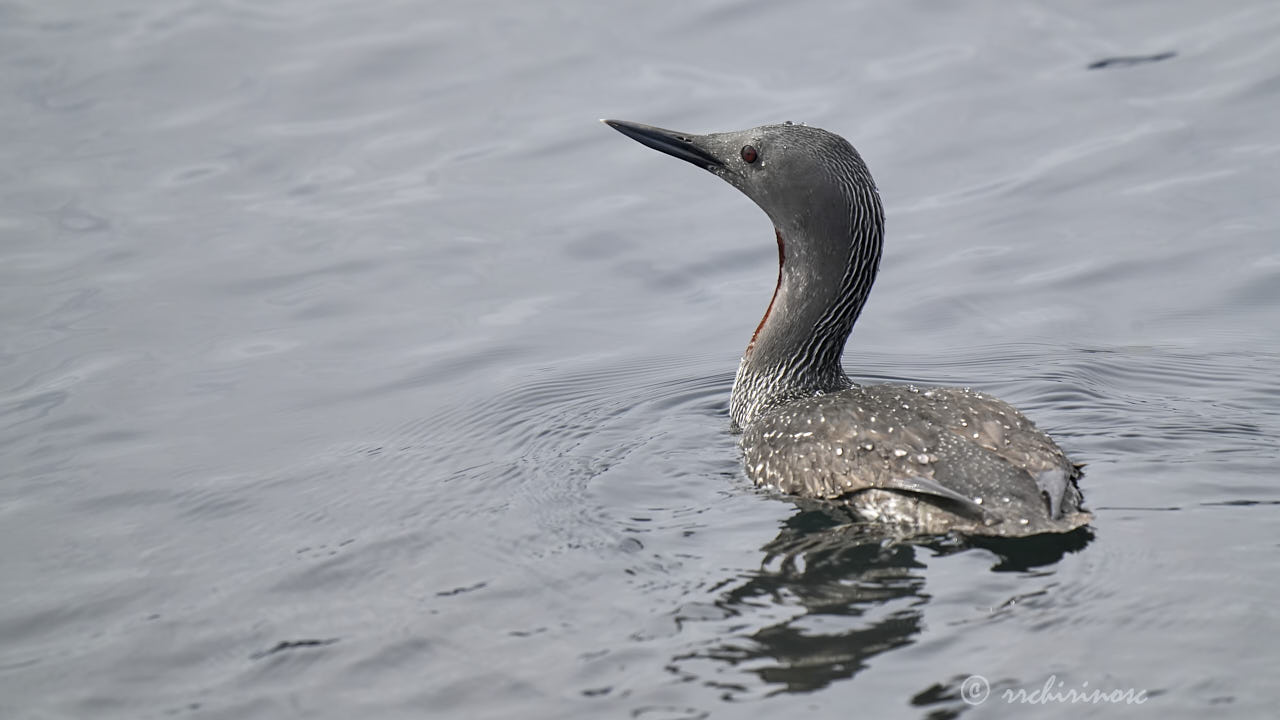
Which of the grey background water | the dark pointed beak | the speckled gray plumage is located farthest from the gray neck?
the dark pointed beak

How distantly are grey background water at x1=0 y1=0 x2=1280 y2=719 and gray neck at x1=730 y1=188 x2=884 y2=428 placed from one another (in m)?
0.31

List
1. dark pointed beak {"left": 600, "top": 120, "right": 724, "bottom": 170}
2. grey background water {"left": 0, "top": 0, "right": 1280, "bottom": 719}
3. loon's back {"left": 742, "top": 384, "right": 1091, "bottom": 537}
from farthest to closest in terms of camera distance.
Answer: dark pointed beak {"left": 600, "top": 120, "right": 724, "bottom": 170}
loon's back {"left": 742, "top": 384, "right": 1091, "bottom": 537}
grey background water {"left": 0, "top": 0, "right": 1280, "bottom": 719}

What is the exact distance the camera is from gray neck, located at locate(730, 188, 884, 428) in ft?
20.9

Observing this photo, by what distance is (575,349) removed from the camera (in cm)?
767

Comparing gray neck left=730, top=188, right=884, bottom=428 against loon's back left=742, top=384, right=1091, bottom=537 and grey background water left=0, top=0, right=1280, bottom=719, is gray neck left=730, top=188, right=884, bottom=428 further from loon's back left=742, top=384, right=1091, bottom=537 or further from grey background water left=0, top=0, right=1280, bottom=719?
loon's back left=742, top=384, right=1091, bottom=537

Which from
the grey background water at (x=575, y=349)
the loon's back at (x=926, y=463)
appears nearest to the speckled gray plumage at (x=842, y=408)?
the loon's back at (x=926, y=463)

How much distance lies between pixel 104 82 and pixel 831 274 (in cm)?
609

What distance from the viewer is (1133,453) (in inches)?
230

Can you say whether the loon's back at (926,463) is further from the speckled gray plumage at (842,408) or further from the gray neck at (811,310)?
the gray neck at (811,310)

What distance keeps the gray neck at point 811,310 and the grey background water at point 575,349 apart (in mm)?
312

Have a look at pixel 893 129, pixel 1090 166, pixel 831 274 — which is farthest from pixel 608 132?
pixel 831 274

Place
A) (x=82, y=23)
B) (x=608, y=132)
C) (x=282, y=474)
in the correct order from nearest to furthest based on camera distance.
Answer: (x=282, y=474) < (x=608, y=132) < (x=82, y=23)

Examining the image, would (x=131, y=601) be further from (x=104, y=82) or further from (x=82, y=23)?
(x=82, y=23)

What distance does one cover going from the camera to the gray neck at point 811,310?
6383 mm
